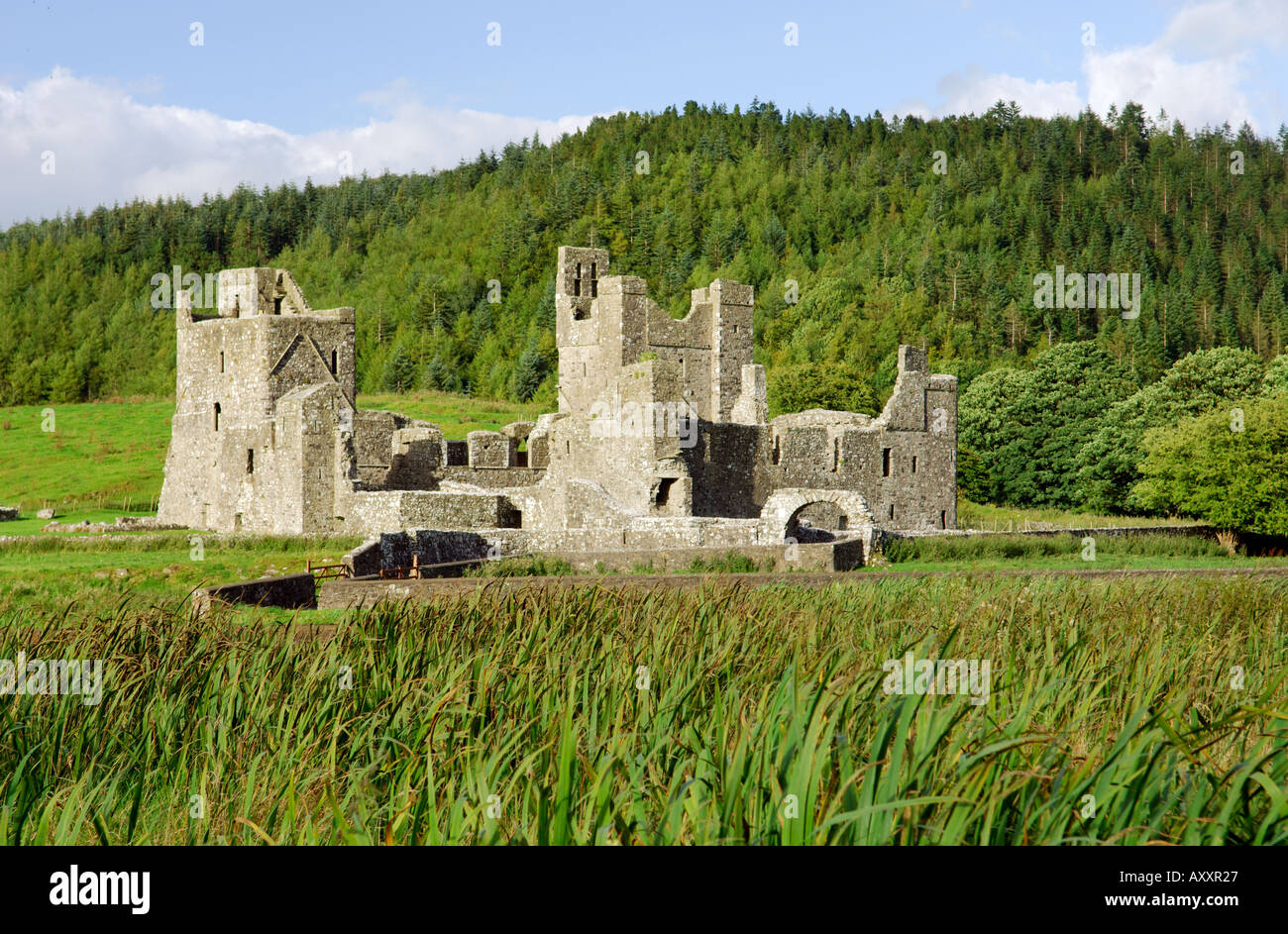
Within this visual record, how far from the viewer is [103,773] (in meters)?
7.37

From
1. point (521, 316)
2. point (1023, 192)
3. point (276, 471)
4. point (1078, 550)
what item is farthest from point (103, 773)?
point (1023, 192)

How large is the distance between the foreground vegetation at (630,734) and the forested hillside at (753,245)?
187 feet

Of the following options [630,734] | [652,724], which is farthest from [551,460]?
[630,734]

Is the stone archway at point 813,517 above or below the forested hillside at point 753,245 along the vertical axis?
below

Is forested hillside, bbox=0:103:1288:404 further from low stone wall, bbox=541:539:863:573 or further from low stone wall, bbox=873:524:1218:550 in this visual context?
low stone wall, bbox=541:539:863:573

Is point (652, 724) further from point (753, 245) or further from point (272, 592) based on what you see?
point (753, 245)

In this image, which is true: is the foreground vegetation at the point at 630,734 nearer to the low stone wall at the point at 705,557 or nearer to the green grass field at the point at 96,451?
the low stone wall at the point at 705,557

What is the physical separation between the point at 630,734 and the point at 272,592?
1099cm

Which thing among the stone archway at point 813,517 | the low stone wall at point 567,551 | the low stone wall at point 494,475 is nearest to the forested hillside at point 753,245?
the low stone wall at point 494,475

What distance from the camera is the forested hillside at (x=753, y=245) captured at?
85562 mm

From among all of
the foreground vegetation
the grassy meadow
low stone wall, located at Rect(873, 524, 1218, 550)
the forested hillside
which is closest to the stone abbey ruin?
low stone wall, located at Rect(873, 524, 1218, 550)

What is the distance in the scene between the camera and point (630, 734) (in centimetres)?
654
